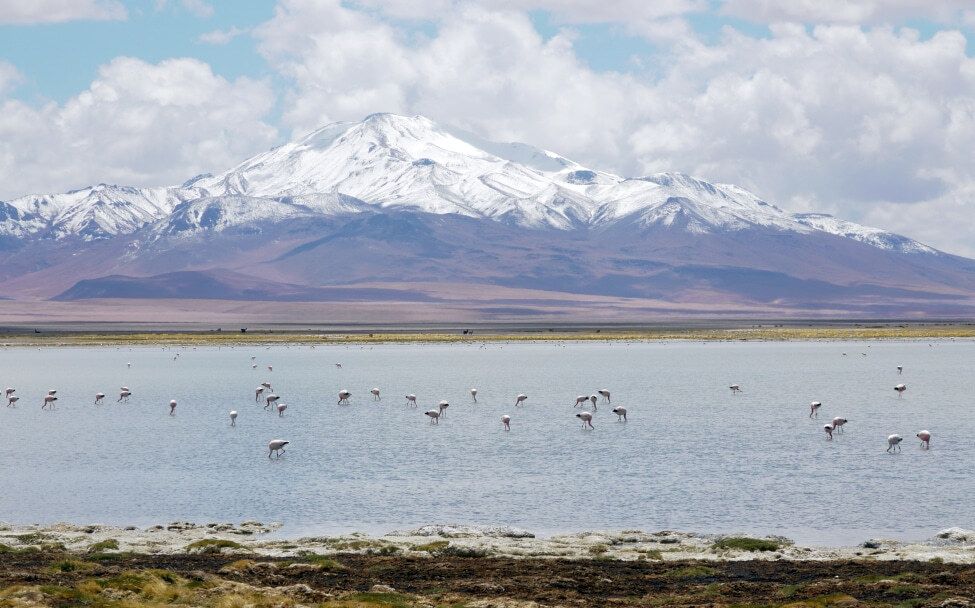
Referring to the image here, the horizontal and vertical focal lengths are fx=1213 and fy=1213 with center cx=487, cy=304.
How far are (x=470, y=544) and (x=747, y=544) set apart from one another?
4.87 m

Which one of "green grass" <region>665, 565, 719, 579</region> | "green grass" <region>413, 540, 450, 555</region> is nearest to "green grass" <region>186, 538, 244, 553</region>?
"green grass" <region>413, 540, 450, 555</region>

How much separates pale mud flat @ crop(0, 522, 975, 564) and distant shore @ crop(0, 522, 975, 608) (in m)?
0.04

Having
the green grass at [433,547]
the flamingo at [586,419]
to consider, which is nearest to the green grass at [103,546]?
the green grass at [433,547]

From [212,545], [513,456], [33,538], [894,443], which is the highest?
[894,443]

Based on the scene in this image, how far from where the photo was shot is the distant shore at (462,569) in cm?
1694

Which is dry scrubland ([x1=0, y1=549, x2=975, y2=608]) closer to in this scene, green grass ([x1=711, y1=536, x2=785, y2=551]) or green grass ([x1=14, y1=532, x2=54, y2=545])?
green grass ([x1=711, y1=536, x2=785, y2=551])

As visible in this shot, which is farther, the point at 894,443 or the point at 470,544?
the point at 894,443

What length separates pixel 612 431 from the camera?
3947cm

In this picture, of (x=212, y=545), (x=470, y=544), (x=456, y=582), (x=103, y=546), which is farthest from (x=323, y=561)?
(x=103, y=546)

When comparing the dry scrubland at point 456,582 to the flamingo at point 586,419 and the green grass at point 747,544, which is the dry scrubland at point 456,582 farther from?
the flamingo at point 586,419

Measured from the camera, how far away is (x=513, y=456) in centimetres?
3366

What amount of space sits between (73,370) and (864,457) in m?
60.2

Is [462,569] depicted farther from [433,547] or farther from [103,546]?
[103,546]

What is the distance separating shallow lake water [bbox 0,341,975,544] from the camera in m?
25.2
